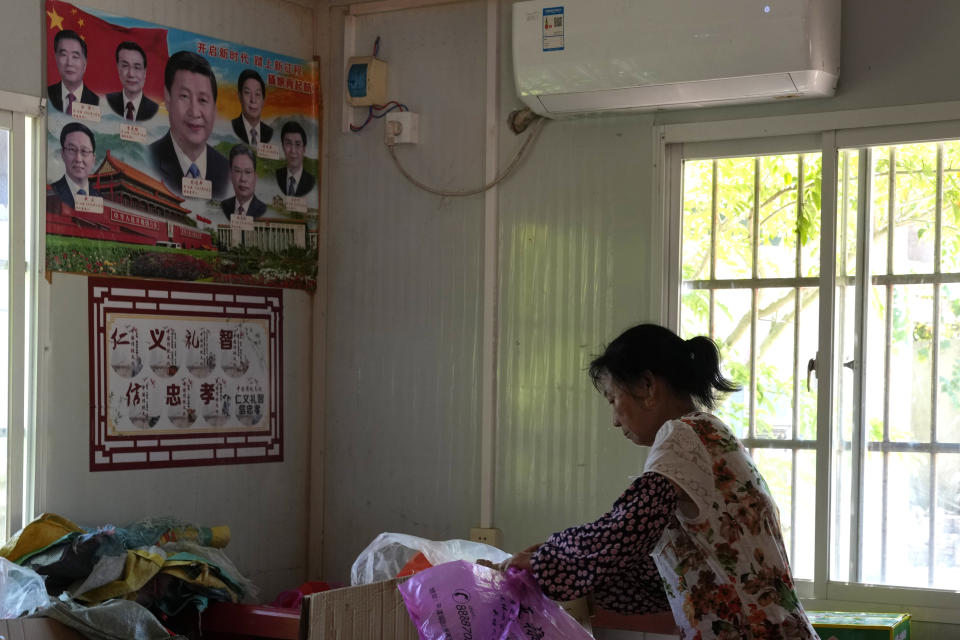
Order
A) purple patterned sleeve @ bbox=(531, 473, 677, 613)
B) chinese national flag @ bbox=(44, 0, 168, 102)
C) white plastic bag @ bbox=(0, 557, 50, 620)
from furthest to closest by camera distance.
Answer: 1. chinese national flag @ bbox=(44, 0, 168, 102)
2. white plastic bag @ bbox=(0, 557, 50, 620)
3. purple patterned sleeve @ bbox=(531, 473, 677, 613)

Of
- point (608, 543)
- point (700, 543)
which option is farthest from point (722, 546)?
point (608, 543)

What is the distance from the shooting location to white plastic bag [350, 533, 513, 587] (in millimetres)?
3307

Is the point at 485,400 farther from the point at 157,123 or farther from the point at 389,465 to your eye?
the point at 157,123

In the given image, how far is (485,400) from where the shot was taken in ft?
12.8

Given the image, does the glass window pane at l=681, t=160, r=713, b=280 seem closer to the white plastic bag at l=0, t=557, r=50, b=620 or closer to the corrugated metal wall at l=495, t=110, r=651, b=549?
the corrugated metal wall at l=495, t=110, r=651, b=549

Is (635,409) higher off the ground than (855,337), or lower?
lower

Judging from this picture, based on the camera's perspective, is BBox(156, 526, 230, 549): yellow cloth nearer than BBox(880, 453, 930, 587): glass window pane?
No

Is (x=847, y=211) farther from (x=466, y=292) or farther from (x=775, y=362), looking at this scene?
(x=466, y=292)

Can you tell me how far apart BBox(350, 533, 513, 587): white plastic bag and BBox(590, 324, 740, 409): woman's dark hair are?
4.21ft

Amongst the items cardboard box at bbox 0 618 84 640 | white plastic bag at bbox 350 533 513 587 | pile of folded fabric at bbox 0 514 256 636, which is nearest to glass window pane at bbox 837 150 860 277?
white plastic bag at bbox 350 533 513 587

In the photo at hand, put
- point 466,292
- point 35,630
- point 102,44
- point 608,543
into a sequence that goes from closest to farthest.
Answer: point 608,543
point 35,630
point 102,44
point 466,292

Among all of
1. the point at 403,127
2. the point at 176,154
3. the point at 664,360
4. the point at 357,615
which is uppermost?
the point at 403,127

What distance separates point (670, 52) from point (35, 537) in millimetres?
2274

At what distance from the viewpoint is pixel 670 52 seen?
3.29 m
